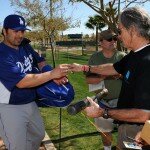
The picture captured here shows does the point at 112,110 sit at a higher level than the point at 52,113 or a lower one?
higher

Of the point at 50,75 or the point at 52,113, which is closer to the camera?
the point at 50,75

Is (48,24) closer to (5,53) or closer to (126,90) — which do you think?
(5,53)

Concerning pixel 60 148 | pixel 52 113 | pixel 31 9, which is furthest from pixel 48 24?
pixel 31 9

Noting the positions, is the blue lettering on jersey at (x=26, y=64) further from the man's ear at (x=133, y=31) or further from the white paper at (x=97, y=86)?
the man's ear at (x=133, y=31)

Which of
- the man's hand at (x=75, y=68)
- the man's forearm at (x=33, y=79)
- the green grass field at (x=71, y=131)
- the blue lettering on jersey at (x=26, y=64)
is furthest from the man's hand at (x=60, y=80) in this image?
the green grass field at (x=71, y=131)

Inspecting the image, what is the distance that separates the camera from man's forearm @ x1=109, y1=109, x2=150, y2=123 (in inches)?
117

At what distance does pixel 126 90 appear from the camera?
3.28m

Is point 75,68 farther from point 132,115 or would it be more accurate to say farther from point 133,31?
point 132,115

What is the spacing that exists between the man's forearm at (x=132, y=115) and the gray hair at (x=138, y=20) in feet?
2.24

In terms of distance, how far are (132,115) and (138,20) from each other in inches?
32.2

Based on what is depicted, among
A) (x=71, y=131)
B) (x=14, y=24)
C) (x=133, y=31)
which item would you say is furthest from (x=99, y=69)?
(x=71, y=131)

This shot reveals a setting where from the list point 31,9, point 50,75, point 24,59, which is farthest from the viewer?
point 31,9

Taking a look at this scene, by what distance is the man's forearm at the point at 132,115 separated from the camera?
9.78 feet

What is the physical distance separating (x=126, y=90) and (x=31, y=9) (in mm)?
16777
